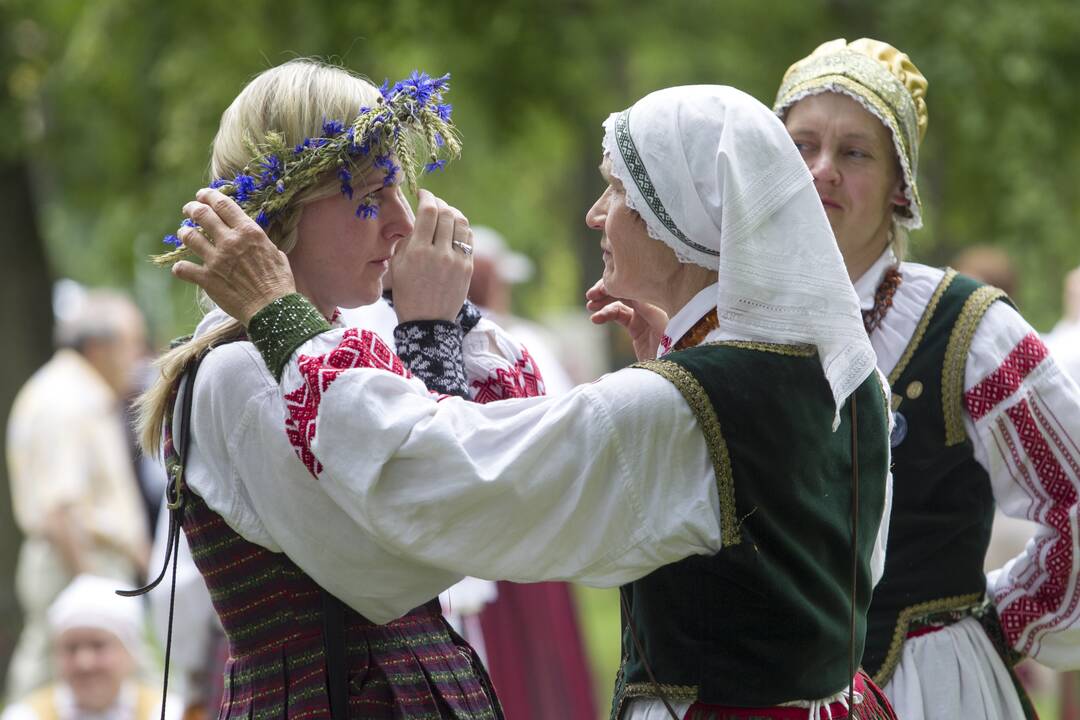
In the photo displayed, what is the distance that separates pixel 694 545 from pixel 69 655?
3.67 meters

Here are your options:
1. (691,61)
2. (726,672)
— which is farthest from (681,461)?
(691,61)

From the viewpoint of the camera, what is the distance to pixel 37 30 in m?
9.74

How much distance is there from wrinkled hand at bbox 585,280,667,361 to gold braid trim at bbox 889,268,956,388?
Result: 506 millimetres

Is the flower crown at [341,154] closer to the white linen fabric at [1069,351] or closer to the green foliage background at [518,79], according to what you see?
the white linen fabric at [1069,351]

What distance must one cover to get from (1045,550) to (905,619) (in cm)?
34

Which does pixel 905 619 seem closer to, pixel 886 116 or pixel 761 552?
pixel 761 552

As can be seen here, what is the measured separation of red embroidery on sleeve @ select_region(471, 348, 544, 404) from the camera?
114 inches

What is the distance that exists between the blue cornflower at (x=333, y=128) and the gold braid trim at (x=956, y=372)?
131cm

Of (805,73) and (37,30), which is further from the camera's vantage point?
(37,30)

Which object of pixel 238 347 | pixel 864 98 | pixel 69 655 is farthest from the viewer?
pixel 69 655

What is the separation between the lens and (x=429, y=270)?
265 cm

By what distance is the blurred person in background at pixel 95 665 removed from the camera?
5.35m

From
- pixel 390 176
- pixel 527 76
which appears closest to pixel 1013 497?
pixel 390 176

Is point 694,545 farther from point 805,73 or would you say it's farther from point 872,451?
point 805,73
